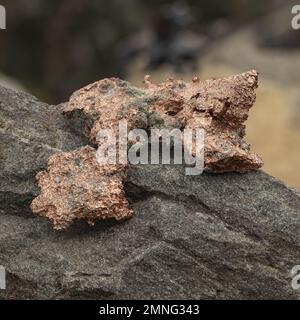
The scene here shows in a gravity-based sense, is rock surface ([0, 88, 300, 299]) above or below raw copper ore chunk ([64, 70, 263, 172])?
below

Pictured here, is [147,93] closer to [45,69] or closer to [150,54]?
[150,54]

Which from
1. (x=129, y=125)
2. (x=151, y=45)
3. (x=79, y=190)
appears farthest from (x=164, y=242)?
(x=151, y=45)

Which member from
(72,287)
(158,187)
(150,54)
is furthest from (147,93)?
(150,54)

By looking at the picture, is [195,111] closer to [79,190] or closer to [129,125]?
[129,125]

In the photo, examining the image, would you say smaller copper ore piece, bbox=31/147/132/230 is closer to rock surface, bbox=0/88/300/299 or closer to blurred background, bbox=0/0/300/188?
rock surface, bbox=0/88/300/299

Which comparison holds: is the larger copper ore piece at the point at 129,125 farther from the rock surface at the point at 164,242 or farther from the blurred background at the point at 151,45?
the blurred background at the point at 151,45

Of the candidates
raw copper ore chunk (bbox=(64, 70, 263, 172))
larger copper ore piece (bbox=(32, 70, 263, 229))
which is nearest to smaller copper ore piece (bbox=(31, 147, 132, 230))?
larger copper ore piece (bbox=(32, 70, 263, 229))
